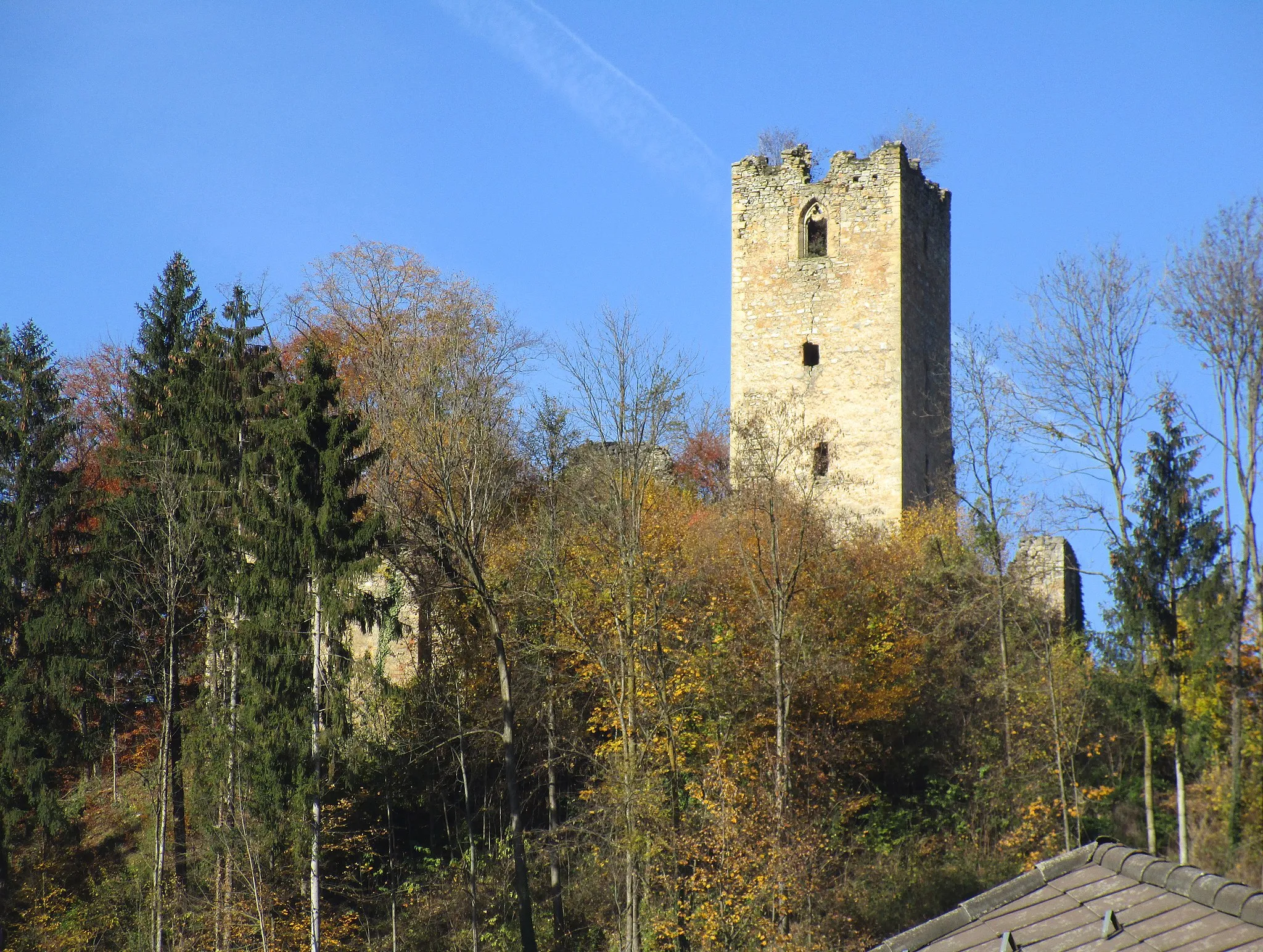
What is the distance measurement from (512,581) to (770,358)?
9577 mm

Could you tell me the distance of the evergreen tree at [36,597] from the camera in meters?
21.1

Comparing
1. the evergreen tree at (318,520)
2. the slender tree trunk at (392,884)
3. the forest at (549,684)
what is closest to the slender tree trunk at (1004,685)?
the forest at (549,684)

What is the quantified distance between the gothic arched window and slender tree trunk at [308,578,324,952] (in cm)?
1444

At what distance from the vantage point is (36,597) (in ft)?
73.8

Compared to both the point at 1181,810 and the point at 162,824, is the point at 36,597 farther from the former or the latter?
the point at 1181,810

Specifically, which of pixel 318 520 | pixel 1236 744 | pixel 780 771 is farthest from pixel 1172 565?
pixel 318 520

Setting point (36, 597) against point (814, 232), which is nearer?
point (36, 597)

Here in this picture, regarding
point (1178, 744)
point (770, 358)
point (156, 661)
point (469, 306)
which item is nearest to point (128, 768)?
point (156, 661)

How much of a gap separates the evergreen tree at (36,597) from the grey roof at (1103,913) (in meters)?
16.5

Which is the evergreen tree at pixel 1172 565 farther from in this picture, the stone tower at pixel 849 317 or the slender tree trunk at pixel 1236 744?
the stone tower at pixel 849 317

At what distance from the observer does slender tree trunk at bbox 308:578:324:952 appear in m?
17.6

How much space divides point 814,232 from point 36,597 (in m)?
17.0

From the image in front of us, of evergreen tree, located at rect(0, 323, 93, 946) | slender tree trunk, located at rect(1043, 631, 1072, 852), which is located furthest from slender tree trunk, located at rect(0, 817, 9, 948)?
slender tree trunk, located at rect(1043, 631, 1072, 852)

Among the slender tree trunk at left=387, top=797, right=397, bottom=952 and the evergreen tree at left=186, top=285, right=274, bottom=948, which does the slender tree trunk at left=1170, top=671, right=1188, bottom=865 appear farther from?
the evergreen tree at left=186, top=285, right=274, bottom=948
